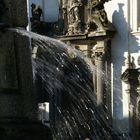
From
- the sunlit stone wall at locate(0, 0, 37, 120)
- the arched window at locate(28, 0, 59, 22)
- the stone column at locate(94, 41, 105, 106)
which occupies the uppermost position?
the arched window at locate(28, 0, 59, 22)

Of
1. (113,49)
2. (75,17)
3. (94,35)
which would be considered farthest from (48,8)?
(113,49)

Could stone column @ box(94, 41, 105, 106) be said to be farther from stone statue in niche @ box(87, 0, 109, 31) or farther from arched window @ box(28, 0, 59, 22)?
arched window @ box(28, 0, 59, 22)

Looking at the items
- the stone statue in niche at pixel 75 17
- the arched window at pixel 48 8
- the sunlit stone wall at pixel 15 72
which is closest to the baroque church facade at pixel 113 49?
the stone statue in niche at pixel 75 17

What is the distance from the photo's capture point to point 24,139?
7.59 meters

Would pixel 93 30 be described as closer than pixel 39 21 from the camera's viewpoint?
Yes

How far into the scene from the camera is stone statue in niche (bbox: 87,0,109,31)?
24938mm

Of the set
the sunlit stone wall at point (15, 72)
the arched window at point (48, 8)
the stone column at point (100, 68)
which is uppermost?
the arched window at point (48, 8)

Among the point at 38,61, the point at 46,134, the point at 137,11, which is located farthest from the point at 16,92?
the point at 38,61

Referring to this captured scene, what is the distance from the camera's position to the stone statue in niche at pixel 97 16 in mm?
24938

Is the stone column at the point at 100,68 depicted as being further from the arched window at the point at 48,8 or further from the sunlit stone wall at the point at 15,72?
the sunlit stone wall at the point at 15,72

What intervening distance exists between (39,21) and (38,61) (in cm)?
207

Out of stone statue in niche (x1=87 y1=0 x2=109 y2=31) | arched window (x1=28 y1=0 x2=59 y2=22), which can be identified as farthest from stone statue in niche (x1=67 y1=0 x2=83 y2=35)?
arched window (x1=28 y1=0 x2=59 y2=22)

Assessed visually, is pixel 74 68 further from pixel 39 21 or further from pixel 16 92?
pixel 16 92

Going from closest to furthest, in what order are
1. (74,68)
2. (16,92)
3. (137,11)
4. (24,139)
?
(24,139) < (16,92) < (137,11) < (74,68)
